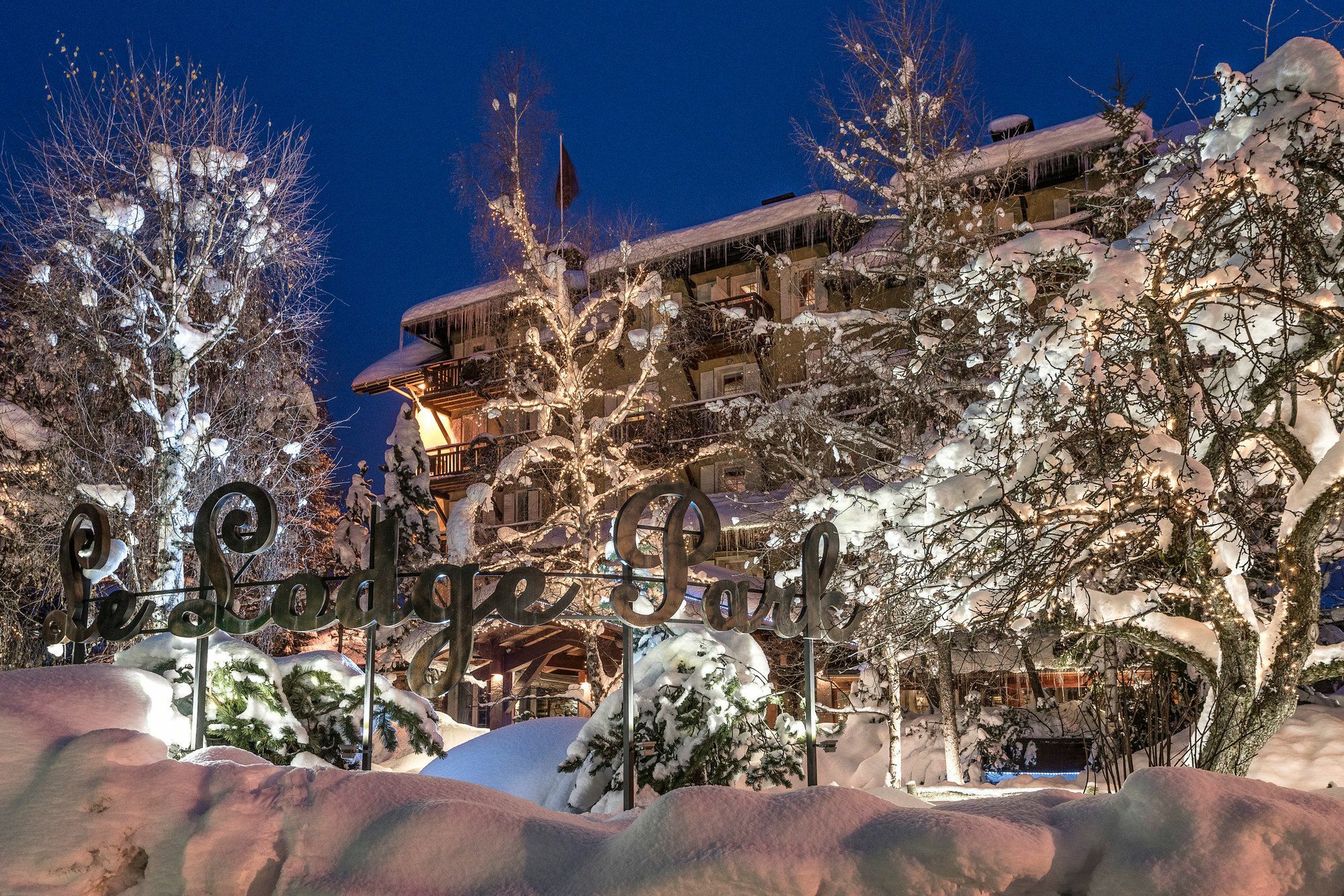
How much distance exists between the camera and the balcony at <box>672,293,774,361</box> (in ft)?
82.5

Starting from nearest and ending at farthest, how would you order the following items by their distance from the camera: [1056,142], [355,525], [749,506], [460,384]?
1. [749,506]
2. [1056,142]
3. [355,525]
4. [460,384]

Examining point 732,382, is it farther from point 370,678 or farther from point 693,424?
point 370,678

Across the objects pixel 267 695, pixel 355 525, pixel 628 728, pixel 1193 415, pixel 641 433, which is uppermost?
pixel 641 433

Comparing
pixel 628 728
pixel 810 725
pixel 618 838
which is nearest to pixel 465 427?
pixel 628 728

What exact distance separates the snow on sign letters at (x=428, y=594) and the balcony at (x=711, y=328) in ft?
52.1

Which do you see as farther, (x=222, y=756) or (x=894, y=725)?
(x=894, y=725)

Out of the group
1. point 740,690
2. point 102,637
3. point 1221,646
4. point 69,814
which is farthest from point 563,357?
point 69,814

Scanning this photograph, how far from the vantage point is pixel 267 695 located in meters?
11.2

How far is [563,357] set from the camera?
65.1 ft

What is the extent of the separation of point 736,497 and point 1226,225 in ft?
51.5

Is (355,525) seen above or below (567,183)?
below

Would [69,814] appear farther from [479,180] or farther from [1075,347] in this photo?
[479,180]

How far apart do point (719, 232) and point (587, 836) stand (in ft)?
80.0

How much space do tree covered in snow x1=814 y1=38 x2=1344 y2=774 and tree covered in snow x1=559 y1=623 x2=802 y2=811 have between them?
2.16 meters
